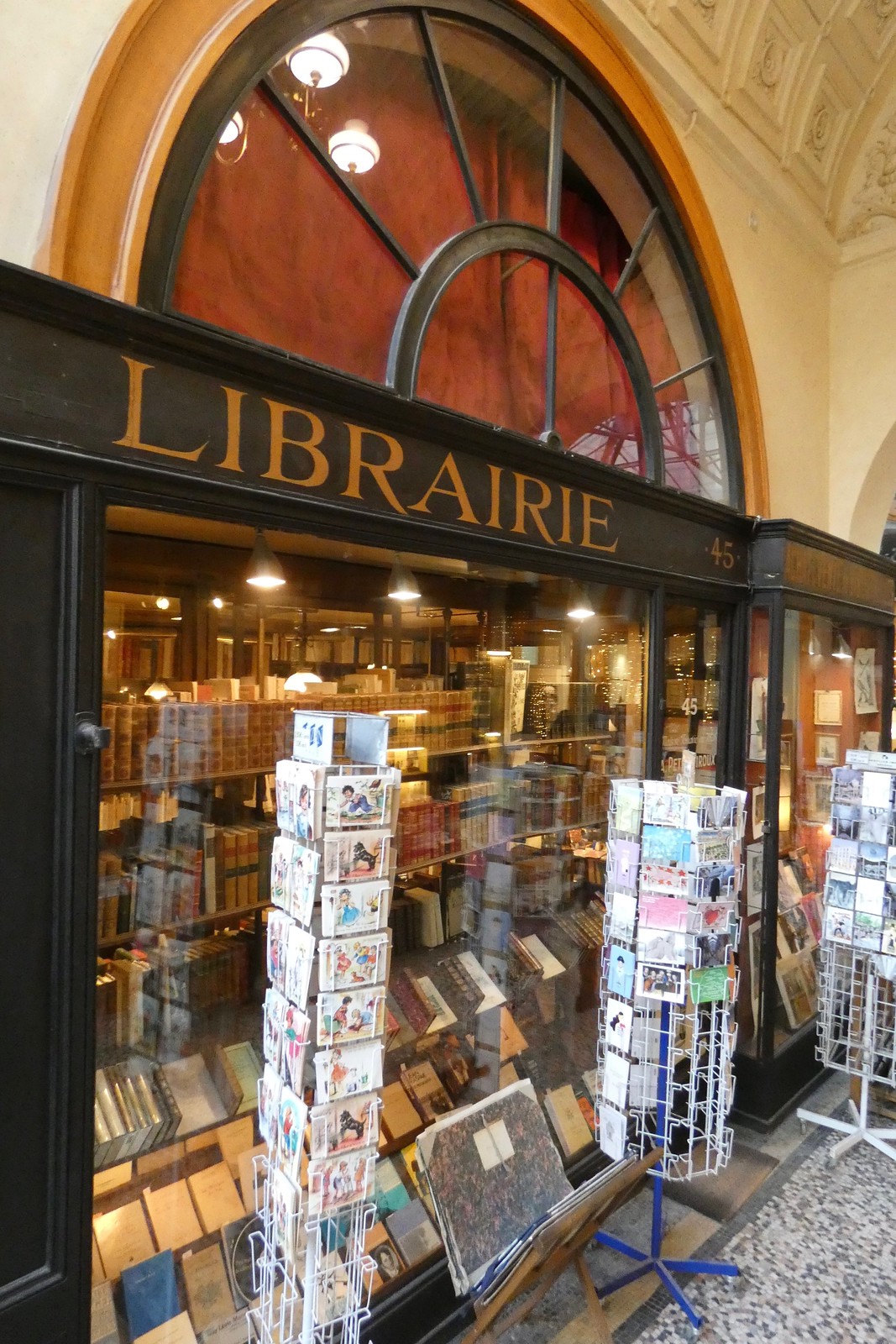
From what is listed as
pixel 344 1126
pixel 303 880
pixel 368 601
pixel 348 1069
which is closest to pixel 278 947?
pixel 303 880

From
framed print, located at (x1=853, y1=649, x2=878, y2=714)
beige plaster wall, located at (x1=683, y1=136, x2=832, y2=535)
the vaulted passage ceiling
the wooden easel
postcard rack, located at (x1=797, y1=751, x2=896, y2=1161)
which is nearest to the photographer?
the wooden easel

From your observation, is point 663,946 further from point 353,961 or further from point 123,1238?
point 123,1238

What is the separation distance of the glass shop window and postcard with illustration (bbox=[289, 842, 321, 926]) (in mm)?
390

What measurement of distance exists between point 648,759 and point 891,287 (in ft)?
11.5

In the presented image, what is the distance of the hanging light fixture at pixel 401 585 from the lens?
274cm

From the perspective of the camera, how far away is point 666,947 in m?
2.59

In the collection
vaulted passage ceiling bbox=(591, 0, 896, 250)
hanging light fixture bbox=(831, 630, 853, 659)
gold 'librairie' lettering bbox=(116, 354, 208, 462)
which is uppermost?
vaulted passage ceiling bbox=(591, 0, 896, 250)

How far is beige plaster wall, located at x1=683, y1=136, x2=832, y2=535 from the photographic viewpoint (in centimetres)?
408

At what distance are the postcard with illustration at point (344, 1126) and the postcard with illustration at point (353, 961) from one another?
29 centimetres

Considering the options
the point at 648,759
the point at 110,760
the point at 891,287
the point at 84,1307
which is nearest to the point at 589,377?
the point at 648,759

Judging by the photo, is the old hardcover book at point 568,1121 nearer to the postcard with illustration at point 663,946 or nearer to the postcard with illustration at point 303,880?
the postcard with illustration at point 663,946

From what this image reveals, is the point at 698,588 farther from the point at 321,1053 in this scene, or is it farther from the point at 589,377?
the point at 321,1053

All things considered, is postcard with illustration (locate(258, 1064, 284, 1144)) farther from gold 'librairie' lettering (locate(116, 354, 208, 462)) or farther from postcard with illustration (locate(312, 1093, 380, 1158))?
gold 'librairie' lettering (locate(116, 354, 208, 462))

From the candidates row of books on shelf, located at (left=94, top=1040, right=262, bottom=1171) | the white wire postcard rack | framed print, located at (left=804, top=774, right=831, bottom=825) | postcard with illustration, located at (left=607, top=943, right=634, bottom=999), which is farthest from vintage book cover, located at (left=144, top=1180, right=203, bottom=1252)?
framed print, located at (left=804, top=774, right=831, bottom=825)
